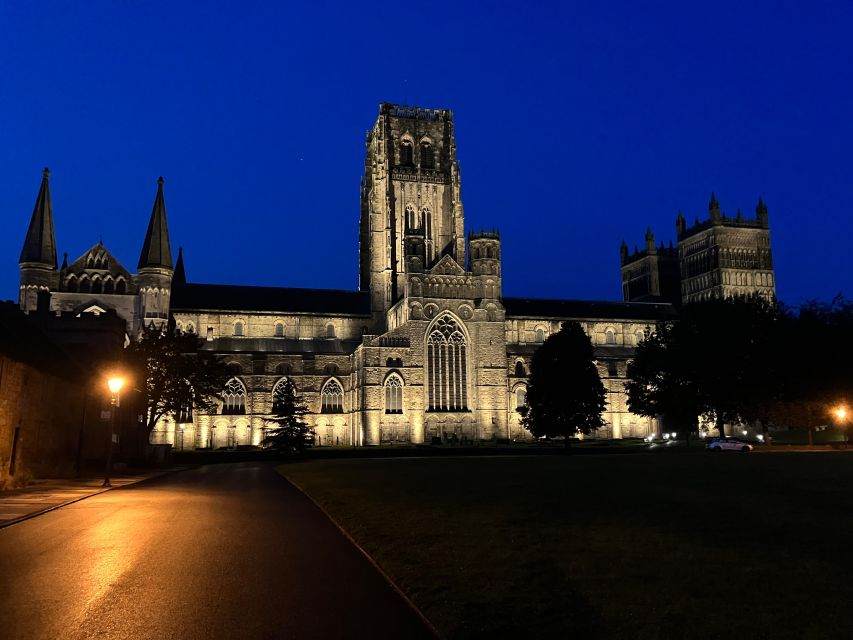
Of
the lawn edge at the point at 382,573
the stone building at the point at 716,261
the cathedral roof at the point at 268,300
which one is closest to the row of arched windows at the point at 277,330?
the cathedral roof at the point at 268,300

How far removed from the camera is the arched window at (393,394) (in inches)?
3113

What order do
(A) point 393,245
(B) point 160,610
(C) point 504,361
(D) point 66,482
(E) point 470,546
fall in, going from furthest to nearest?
(A) point 393,245 → (C) point 504,361 → (D) point 66,482 → (E) point 470,546 → (B) point 160,610

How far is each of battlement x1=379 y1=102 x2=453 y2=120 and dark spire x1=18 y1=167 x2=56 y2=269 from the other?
42161 millimetres

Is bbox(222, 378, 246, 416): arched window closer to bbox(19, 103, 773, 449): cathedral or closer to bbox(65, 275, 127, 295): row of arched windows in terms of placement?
bbox(19, 103, 773, 449): cathedral

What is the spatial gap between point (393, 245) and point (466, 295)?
13916mm

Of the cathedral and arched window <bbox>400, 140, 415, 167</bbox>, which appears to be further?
arched window <bbox>400, 140, 415, 167</bbox>

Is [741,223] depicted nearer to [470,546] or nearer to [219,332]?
[219,332]

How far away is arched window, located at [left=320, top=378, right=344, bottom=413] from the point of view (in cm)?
8381

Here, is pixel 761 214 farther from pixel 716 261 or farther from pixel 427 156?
pixel 427 156

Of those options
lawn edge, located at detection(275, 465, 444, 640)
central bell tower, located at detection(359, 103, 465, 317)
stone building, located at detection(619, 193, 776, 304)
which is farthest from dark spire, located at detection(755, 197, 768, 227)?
lawn edge, located at detection(275, 465, 444, 640)

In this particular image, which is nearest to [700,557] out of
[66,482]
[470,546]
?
[470,546]

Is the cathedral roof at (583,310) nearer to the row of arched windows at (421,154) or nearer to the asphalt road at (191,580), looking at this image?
the row of arched windows at (421,154)

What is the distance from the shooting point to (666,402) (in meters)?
63.2

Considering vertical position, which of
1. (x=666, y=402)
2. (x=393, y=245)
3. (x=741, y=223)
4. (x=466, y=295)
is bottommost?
(x=666, y=402)
